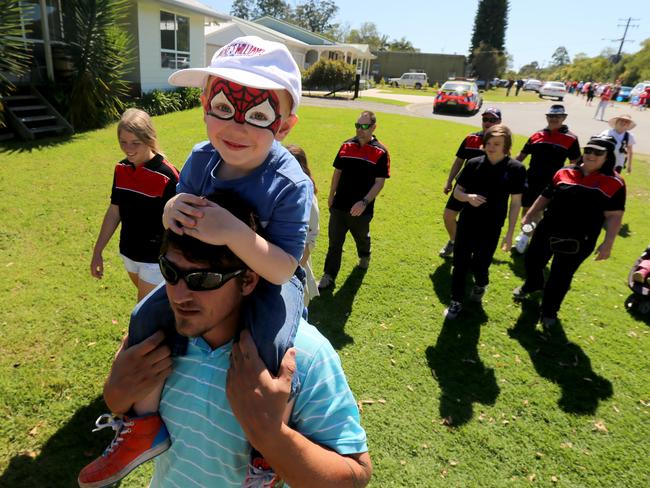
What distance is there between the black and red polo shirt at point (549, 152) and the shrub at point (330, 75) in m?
28.6

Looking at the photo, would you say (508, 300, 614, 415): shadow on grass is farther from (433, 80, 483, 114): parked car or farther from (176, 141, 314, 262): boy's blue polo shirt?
(433, 80, 483, 114): parked car

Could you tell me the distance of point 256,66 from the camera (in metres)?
1.67

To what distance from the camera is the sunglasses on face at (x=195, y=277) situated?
143cm

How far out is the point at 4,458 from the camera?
3.20 m

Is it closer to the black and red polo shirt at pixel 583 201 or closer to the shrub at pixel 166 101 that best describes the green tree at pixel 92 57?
the shrub at pixel 166 101

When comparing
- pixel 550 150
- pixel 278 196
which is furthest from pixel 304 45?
pixel 278 196

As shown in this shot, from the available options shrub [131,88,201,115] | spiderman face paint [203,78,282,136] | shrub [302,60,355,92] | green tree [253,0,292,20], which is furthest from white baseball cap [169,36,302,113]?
green tree [253,0,292,20]

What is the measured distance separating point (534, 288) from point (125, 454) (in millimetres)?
5606

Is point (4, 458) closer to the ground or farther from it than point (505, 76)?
closer to the ground

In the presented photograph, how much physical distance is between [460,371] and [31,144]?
12793 mm

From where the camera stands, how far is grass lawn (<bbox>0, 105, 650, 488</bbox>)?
11.5 feet

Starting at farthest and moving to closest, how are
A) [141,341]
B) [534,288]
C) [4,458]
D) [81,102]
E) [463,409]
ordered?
1. [81,102]
2. [534,288]
3. [463,409]
4. [4,458]
5. [141,341]

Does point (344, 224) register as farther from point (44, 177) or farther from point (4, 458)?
point (44, 177)

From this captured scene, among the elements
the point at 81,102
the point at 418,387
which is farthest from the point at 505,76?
the point at 418,387
